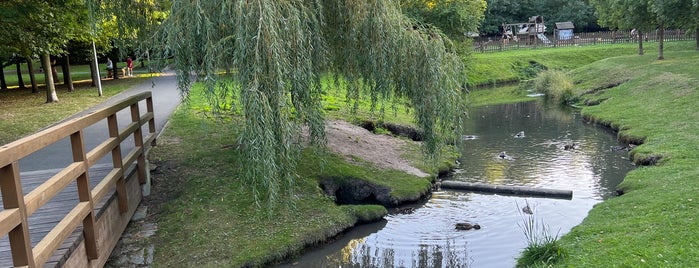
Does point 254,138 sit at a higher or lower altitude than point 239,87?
lower

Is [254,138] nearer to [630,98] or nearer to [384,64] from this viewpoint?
[384,64]

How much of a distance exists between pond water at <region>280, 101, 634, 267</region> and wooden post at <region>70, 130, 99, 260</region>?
3.10 meters

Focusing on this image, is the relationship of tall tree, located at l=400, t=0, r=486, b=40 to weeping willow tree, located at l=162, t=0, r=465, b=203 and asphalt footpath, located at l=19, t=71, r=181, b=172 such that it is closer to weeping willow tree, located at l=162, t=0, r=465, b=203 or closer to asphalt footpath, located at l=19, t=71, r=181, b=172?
asphalt footpath, located at l=19, t=71, r=181, b=172

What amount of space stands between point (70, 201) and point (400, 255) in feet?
16.1

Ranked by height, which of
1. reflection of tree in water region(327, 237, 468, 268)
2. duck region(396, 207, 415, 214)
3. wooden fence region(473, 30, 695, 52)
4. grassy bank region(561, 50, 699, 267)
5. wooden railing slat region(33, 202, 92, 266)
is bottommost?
reflection of tree in water region(327, 237, 468, 268)

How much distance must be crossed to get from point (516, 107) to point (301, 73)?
70.8 feet

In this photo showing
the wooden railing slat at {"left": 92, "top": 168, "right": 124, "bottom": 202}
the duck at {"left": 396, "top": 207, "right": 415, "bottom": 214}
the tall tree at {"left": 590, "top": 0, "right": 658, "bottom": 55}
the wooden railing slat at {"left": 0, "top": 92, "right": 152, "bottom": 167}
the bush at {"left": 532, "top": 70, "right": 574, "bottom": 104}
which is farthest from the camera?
the tall tree at {"left": 590, "top": 0, "right": 658, "bottom": 55}

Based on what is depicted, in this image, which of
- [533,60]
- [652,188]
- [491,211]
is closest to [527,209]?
[491,211]

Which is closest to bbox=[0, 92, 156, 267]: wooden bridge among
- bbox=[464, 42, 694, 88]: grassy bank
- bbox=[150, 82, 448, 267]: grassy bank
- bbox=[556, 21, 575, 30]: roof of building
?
bbox=[150, 82, 448, 267]: grassy bank

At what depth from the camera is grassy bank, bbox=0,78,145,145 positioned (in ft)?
50.1

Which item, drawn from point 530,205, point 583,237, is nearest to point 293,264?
point 583,237

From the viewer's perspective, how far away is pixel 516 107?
2723 cm

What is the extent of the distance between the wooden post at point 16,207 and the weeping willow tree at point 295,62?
283 cm

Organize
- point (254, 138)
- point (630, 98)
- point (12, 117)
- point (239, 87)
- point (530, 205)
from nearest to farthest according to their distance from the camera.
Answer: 1. point (254, 138)
2. point (239, 87)
3. point (530, 205)
4. point (12, 117)
5. point (630, 98)
